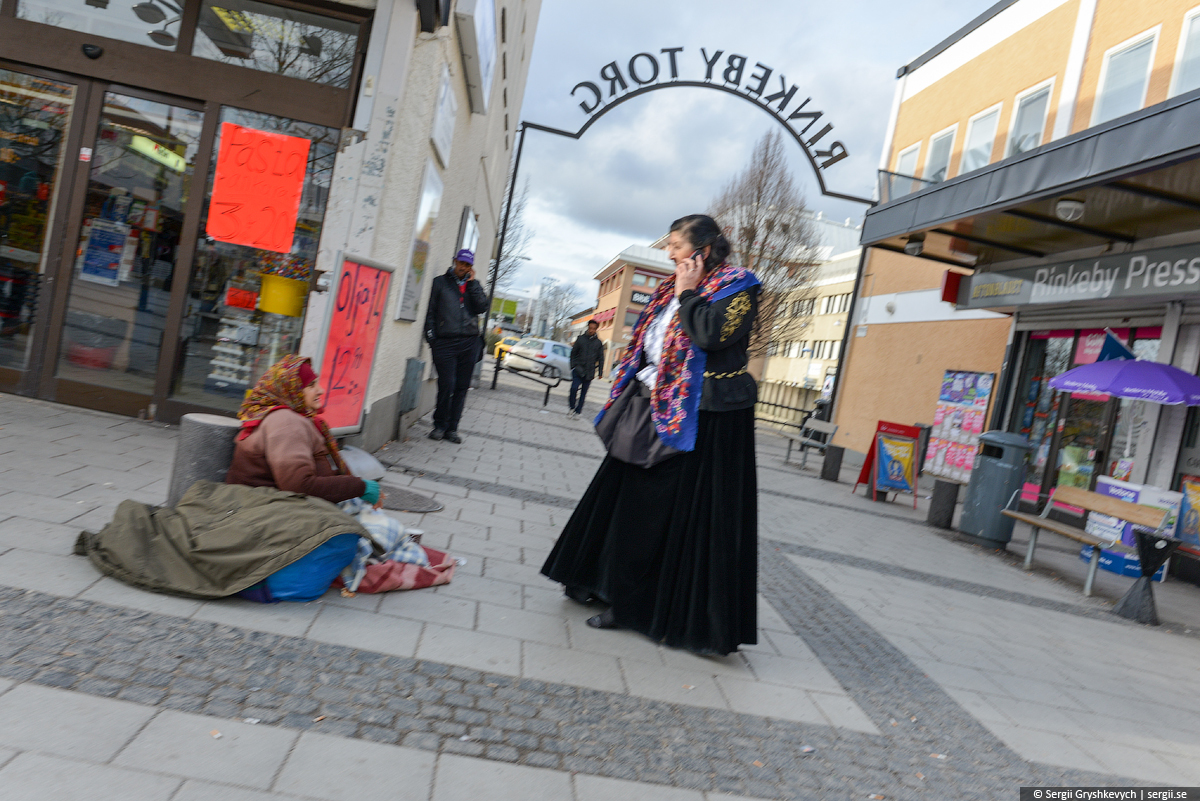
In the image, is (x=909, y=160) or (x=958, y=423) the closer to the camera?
(x=958, y=423)

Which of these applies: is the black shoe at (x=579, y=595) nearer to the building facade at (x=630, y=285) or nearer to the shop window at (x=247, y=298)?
the shop window at (x=247, y=298)

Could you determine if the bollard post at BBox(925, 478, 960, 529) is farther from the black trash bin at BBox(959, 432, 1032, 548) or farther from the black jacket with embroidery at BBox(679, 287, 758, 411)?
the black jacket with embroidery at BBox(679, 287, 758, 411)

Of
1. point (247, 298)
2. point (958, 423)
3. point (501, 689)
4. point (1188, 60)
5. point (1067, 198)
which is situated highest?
point (1188, 60)

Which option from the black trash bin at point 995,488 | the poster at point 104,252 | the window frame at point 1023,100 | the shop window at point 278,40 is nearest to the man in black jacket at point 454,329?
the shop window at point 278,40

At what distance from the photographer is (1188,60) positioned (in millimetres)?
10016

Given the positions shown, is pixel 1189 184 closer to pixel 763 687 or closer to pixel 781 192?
pixel 763 687

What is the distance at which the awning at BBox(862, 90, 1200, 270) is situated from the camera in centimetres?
800

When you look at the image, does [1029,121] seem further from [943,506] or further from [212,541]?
[212,541]

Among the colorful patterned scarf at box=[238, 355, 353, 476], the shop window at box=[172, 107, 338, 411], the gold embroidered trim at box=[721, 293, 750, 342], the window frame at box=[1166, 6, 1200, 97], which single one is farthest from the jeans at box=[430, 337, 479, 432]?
the window frame at box=[1166, 6, 1200, 97]

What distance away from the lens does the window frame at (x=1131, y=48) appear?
11.2m

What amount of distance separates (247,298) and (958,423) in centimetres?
1225

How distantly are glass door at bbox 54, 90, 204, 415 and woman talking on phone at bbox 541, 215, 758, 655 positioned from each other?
470cm

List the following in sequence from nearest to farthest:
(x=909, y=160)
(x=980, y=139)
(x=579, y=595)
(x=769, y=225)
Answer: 1. (x=579, y=595)
2. (x=980, y=139)
3. (x=909, y=160)
4. (x=769, y=225)

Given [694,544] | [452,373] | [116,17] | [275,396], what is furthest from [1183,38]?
[275,396]
